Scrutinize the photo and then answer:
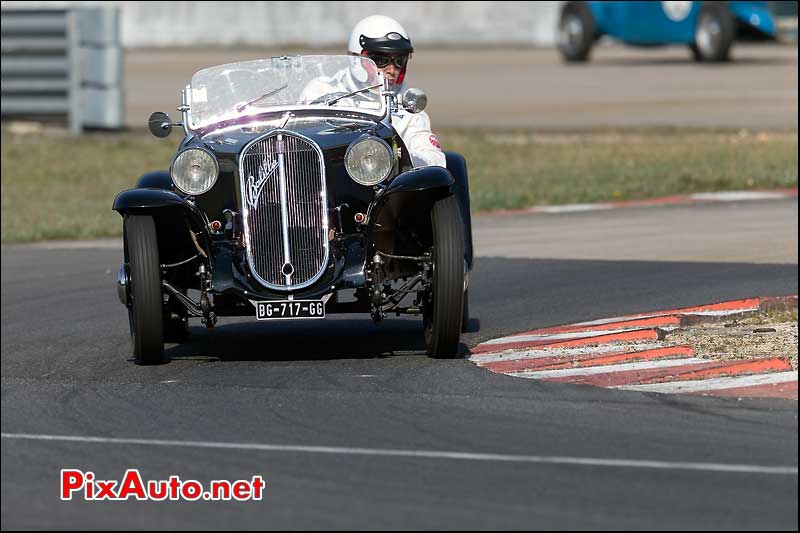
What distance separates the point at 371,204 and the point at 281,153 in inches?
21.1

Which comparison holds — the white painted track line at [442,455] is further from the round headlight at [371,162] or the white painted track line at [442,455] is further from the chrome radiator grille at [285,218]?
the round headlight at [371,162]

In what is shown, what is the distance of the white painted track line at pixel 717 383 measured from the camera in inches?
297

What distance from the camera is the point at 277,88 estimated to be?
9.62 meters

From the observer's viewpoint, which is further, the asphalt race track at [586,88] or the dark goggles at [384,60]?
the asphalt race track at [586,88]

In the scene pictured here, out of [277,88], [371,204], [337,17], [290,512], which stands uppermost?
[337,17]

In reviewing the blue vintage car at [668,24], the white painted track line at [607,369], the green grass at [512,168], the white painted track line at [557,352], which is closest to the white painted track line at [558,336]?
the white painted track line at [557,352]

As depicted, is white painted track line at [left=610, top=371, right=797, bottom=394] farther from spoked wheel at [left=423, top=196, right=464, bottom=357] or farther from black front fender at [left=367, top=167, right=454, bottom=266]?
black front fender at [left=367, top=167, right=454, bottom=266]

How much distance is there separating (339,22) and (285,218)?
31.6 meters

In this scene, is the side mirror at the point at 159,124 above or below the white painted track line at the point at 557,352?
above

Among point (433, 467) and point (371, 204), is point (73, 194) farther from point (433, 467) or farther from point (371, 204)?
point (433, 467)

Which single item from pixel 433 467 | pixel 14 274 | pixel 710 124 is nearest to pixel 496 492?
pixel 433 467

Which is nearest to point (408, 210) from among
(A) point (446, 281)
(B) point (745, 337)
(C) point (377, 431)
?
(A) point (446, 281)

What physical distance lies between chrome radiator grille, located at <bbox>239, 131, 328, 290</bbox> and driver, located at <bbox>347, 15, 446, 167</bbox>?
1022 mm

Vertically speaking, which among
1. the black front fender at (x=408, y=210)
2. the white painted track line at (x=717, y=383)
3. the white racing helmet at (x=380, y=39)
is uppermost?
the white racing helmet at (x=380, y=39)
